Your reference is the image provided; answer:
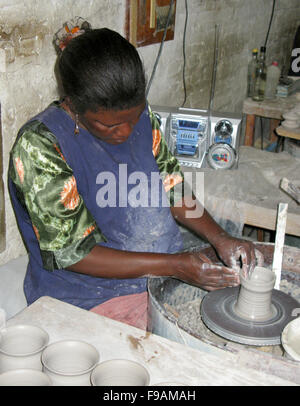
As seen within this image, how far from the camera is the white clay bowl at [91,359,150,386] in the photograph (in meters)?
0.98

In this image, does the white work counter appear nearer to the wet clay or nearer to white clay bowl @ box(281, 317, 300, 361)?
white clay bowl @ box(281, 317, 300, 361)

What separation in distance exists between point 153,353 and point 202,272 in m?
0.41

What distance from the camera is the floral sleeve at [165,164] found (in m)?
1.79

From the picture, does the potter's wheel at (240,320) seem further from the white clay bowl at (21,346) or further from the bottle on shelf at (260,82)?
the bottle on shelf at (260,82)

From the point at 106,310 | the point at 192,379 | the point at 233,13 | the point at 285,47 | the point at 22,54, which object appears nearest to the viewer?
the point at 192,379

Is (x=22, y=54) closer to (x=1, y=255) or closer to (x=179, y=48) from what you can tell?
(x=1, y=255)

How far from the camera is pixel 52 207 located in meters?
1.34

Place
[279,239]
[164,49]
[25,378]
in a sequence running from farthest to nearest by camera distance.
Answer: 1. [164,49]
2. [279,239]
3. [25,378]

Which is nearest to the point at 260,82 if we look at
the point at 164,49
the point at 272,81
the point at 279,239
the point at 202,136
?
the point at 272,81

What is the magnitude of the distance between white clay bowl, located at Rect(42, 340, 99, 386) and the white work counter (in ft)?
0.15

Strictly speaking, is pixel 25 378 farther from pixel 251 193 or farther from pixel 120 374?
pixel 251 193

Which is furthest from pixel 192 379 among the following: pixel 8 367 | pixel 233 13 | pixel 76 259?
pixel 233 13

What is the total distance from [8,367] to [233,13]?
131 inches

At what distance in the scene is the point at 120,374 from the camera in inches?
39.2
